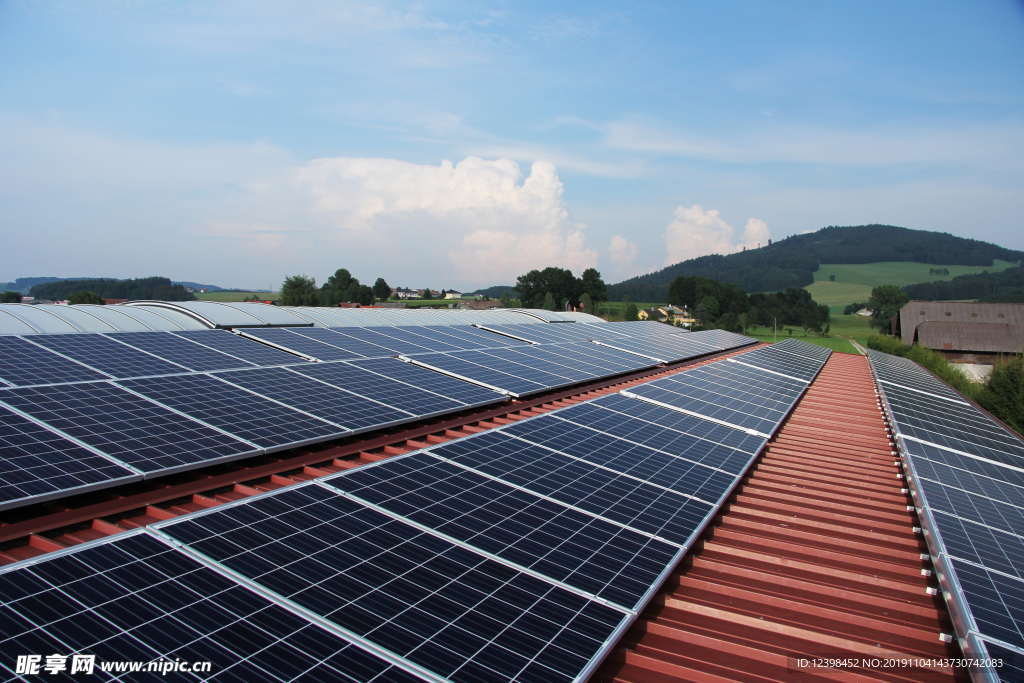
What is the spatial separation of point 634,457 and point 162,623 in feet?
26.4

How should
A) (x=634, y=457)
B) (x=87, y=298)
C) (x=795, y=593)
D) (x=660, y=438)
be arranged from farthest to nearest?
(x=87, y=298)
(x=660, y=438)
(x=634, y=457)
(x=795, y=593)

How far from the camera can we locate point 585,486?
29.1 feet

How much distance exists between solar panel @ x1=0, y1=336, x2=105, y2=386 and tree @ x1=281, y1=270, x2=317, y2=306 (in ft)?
379

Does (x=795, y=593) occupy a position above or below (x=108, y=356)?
below

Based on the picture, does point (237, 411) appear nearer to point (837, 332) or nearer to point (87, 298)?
point (87, 298)

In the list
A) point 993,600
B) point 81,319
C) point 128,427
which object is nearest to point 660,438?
point 993,600

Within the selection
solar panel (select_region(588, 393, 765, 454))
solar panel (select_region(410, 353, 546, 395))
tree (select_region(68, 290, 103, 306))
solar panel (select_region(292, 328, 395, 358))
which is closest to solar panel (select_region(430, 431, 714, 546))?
solar panel (select_region(588, 393, 765, 454))

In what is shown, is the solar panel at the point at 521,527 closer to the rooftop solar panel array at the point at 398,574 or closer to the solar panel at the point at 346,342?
→ the rooftop solar panel array at the point at 398,574

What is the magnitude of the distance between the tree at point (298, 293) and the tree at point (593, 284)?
74.5 metres

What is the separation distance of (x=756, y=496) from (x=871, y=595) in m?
3.27

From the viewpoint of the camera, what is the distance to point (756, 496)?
1063 centimetres

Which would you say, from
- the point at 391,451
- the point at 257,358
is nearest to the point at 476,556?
the point at 391,451

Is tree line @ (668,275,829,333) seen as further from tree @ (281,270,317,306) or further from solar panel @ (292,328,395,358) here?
solar panel @ (292,328,395,358)

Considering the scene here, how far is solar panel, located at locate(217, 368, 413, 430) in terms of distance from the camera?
11.6 metres
